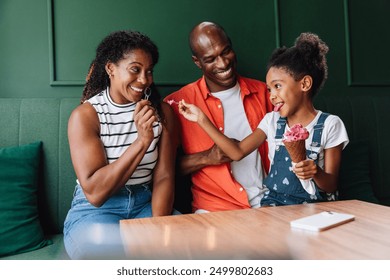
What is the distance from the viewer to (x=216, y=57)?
6.88 ft

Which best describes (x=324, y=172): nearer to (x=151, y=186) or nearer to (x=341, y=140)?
(x=341, y=140)

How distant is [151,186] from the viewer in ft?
6.36

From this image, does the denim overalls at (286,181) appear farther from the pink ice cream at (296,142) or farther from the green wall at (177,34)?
the green wall at (177,34)

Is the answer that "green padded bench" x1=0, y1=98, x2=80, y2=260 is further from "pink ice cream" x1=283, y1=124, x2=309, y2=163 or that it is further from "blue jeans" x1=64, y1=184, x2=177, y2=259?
"pink ice cream" x1=283, y1=124, x2=309, y2=163

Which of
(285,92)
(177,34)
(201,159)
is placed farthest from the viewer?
(177,34)

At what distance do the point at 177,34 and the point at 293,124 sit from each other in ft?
3.36

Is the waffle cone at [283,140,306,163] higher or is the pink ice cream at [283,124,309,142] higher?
the pink ice cream at [283,124,309,142]

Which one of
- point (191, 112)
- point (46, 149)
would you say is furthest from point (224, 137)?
point (46, 149)

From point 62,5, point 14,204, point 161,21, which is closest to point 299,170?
point 14,204

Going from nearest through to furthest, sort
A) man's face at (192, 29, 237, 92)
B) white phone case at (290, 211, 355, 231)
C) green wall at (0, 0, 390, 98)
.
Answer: white phone case at (290, 211, 355, 231) < man's face at (192, 29, 237, 92) < green wall at (0, 0, 390, 98)

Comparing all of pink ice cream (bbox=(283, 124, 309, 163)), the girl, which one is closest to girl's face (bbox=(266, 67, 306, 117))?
the girl

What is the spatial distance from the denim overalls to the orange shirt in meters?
0.19

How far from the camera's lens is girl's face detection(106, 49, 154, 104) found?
1.77 metres

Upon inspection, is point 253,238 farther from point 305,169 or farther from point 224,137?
point 224,137
